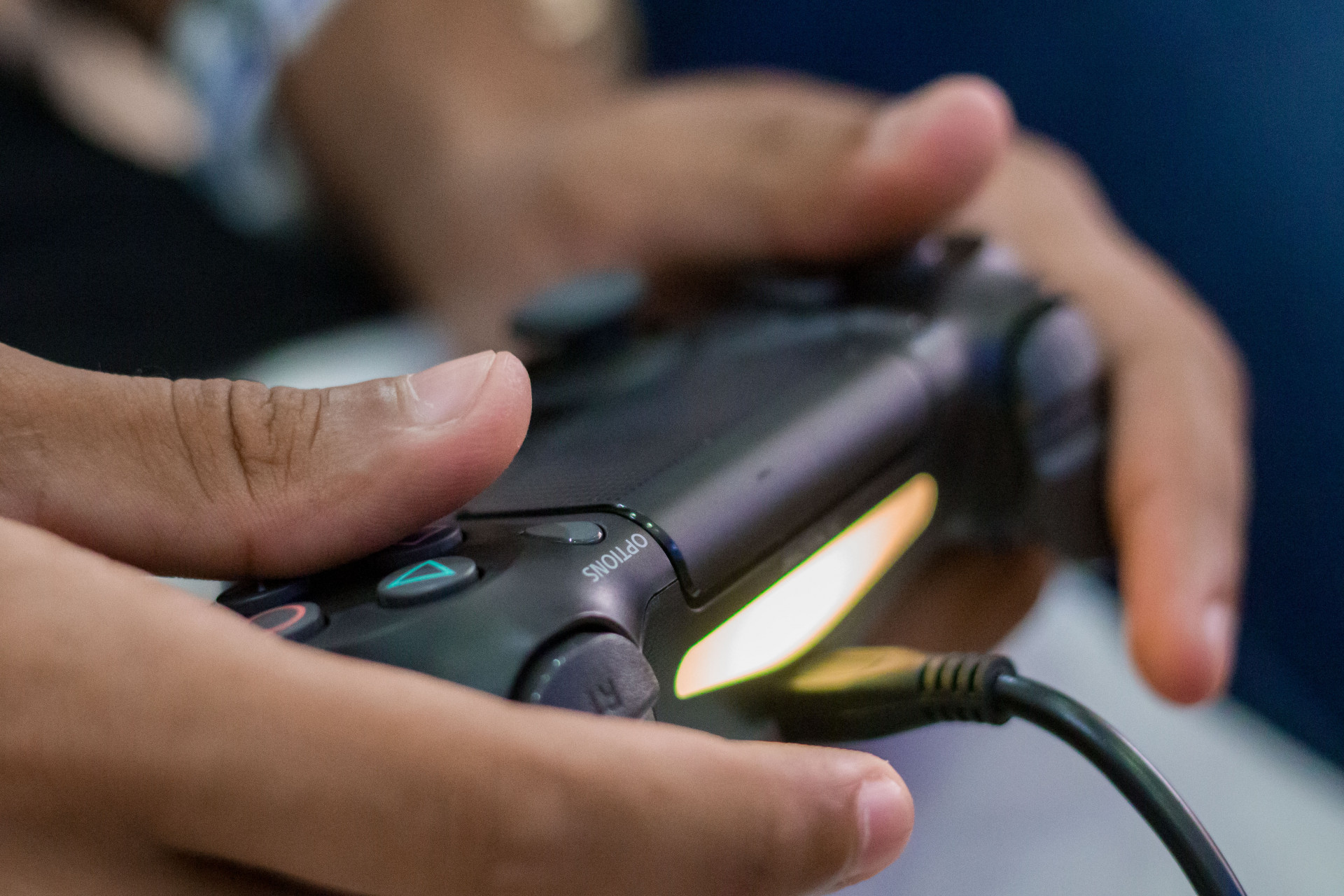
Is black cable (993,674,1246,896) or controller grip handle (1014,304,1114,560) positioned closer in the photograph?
black cable (993,674,1246,896)

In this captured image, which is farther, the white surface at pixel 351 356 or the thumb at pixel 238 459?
the white surface at pixel 351 356

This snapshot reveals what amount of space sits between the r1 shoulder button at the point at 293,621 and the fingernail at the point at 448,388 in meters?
0.05

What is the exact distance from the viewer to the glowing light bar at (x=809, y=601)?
30 cm

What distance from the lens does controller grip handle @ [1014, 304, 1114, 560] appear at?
0.42m

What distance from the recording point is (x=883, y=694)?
11.8 inches

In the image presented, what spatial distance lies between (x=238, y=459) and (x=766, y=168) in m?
0.40

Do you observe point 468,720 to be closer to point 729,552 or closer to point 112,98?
point 729,552

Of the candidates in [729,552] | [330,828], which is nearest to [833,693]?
[729,552]

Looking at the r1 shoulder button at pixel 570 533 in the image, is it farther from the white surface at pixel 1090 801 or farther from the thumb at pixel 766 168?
the thumb at pixel 766 168

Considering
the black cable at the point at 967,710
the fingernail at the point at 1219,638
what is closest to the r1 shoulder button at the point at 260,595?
the black cable at the point at 967,710

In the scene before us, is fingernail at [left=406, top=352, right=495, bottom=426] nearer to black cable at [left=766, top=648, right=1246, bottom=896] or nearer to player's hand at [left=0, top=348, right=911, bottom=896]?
player's hand at [left=0, top=348, right=911, bottom=896]

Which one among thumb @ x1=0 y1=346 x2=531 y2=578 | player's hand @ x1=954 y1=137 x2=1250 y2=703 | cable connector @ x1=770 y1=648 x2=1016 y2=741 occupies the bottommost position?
player's hand @ x1=954 y1=137 x2=1250 y2=703

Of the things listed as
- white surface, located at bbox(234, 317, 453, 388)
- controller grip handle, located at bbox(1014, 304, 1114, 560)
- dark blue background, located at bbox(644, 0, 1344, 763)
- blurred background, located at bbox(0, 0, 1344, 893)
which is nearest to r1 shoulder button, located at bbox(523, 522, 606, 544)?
blurred background, located at bbox(0, 0, 1344, 893)

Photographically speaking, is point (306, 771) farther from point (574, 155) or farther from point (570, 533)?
point (574, 155)
